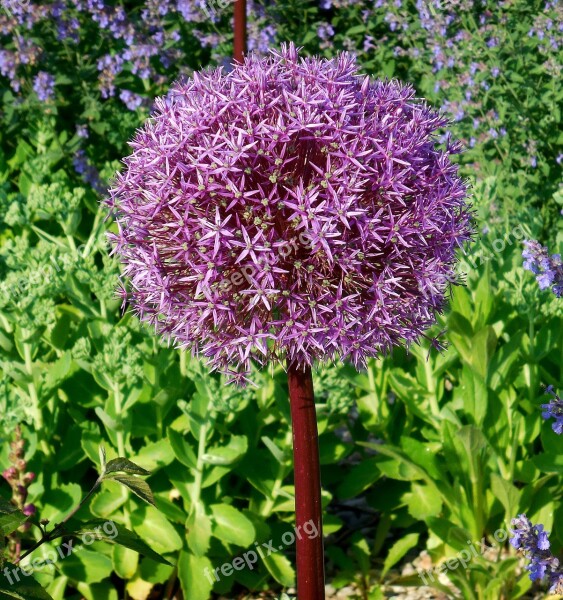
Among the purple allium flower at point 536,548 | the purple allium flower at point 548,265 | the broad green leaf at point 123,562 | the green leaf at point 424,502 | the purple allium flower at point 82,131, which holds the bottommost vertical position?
the purple allium flower at point 536,548

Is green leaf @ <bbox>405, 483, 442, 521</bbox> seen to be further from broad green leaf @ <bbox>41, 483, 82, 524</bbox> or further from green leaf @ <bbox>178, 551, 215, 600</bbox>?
broad green leaf @ <bbox>41, 483, 82, 524</bbox>

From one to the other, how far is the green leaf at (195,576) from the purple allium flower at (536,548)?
3.96 ft

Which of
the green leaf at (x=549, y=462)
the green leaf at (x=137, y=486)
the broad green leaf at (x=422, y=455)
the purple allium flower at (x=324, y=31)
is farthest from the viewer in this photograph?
the purple allium flower at (x=324, y=31)

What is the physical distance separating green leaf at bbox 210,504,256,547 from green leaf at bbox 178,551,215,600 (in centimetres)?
12

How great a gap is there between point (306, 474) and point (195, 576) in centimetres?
145

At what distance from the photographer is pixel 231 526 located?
3111mm

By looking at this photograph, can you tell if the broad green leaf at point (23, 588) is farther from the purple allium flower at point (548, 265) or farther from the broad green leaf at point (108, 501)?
the broad green leaf at point (108, 501)

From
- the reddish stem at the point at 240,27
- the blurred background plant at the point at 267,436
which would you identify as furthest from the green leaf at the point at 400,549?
the reddish stem at the point at 240,27

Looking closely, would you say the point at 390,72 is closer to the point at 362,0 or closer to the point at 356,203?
the point at 362,0

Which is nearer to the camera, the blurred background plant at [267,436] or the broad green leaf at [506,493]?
the broad green leaf at [506,493]

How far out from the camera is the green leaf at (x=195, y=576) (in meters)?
3.13

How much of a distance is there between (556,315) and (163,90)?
120 inches

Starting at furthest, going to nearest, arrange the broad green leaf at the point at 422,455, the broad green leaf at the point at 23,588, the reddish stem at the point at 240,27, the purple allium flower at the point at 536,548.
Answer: the reddish stem at the point at 240,27
the broad green leaf at the point at 422,455
the purple allium flower at the point at 536,548
the broad green leaf at the point at 23,588

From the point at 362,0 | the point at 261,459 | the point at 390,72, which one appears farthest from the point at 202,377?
the point at 362,0
